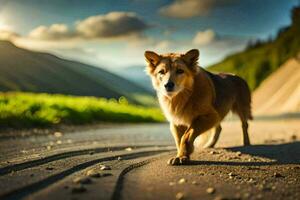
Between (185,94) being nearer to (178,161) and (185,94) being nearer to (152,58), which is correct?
(152,58)

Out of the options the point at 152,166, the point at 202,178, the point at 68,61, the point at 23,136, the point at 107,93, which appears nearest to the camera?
the point at 202,178

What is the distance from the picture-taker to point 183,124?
9.25m

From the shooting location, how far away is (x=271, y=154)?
939cm

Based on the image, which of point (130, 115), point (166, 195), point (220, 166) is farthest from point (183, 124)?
point (130, 115)

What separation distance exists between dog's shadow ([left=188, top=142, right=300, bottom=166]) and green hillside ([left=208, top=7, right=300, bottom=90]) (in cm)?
10830

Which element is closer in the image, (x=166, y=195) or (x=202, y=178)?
(x=166, y=195)

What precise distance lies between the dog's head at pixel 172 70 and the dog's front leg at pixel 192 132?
54cm

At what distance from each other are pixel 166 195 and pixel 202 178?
1244 mm

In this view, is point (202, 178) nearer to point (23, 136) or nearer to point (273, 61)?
point (23, 136)

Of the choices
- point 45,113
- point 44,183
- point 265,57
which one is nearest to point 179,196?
point 44,183

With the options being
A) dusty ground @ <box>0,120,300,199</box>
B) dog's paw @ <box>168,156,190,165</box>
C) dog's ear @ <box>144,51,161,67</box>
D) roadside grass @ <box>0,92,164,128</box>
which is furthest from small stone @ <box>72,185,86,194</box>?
roadside grass @ <box>0,92,164,128</box>

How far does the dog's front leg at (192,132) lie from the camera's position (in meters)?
8.47

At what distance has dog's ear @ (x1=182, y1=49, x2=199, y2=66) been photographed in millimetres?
9125

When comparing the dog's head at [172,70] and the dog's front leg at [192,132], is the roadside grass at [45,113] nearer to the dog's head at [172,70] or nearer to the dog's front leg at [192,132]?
the dog's head at [172,70]
